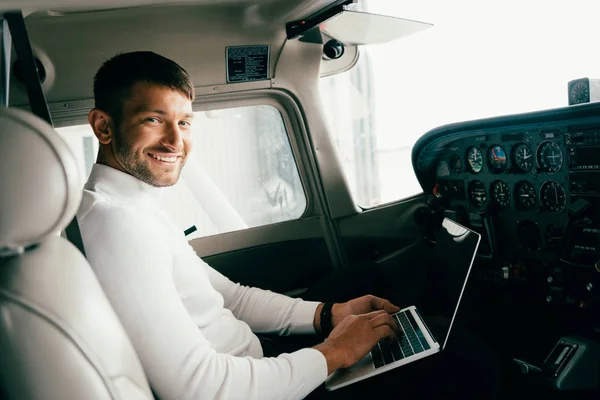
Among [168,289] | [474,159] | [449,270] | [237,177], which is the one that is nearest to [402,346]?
[449,270]

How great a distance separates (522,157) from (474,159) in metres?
0.28

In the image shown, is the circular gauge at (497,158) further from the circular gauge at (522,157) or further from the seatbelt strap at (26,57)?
the seatbelt strap at (26,57)

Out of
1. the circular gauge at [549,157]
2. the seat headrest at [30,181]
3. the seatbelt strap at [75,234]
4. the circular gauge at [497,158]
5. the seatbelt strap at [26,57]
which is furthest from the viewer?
the circular gauge at [497,158]

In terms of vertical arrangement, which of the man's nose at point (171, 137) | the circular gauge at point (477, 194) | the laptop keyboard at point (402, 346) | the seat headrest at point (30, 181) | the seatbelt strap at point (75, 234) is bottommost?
the laptop keyboard at point (402, 346)

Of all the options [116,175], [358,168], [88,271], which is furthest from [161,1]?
[358,168]

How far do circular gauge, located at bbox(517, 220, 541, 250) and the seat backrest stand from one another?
77.9 inches

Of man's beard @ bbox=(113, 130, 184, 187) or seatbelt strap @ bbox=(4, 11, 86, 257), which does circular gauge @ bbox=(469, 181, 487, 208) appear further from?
seatbelt strap @ bbox=(4, 11, 86, 257)

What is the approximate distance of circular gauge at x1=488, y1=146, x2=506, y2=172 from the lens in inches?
94.5

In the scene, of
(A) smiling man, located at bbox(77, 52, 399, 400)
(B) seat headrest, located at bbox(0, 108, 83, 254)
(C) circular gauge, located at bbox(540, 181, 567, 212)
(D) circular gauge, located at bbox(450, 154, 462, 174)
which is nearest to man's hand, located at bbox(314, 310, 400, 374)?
(A) smiling man, located at bbox(77, 52, 399, 400)

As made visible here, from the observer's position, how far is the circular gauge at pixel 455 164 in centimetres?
264

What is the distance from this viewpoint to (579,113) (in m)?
1.82

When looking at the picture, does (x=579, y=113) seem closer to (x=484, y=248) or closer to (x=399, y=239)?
(x=484, y=248)

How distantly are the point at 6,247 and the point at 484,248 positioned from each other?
2.22m

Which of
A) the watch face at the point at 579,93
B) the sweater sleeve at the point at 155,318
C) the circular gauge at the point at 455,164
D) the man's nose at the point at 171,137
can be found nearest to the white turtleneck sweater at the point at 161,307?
the sweater sleeve at the point at 155,318
